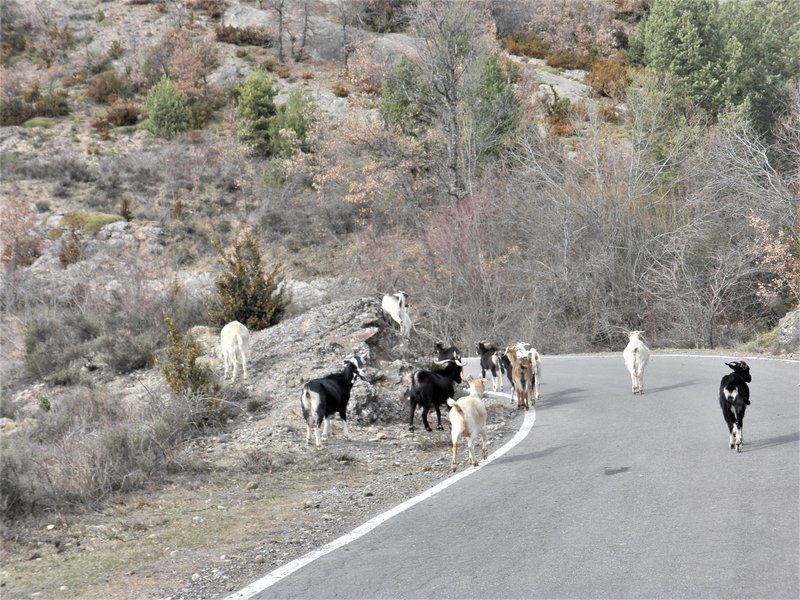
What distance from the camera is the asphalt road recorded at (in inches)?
214

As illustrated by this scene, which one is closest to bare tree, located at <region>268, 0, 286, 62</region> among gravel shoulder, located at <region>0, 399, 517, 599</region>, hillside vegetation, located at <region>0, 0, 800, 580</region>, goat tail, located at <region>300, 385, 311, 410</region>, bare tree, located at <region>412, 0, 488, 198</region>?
hillside vegetation, located at <region>0, 0, 800, 580</region>

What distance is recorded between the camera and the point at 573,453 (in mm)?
9945

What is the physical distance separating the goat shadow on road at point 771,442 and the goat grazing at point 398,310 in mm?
10593

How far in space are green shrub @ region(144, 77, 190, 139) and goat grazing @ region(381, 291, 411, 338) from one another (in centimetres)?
4096

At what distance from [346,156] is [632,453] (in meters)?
41.0

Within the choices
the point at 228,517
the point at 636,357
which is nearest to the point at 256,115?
the point at 636,357

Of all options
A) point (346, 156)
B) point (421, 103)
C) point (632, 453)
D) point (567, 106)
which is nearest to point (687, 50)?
point (567, 106)

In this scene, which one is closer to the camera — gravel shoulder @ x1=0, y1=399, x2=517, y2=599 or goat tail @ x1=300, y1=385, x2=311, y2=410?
gravel shoulder @ x1=0, y1=399, x2=517, y2=599

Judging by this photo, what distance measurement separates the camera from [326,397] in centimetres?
1140

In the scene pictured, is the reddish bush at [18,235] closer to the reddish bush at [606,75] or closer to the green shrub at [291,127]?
the green shrub at [291,127]

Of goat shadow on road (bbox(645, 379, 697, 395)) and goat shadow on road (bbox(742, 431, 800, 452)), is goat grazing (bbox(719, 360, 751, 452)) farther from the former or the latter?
goat shadow on road (bbox(645, 379, 697, 395))

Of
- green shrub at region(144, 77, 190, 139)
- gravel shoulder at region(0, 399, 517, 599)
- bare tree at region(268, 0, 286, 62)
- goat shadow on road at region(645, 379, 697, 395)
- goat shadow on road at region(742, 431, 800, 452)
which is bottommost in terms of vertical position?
gravel shoulder at region(0, 399, 517, 599)

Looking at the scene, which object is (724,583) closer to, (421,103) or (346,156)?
(421,103)

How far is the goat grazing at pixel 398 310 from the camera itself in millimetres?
19656
